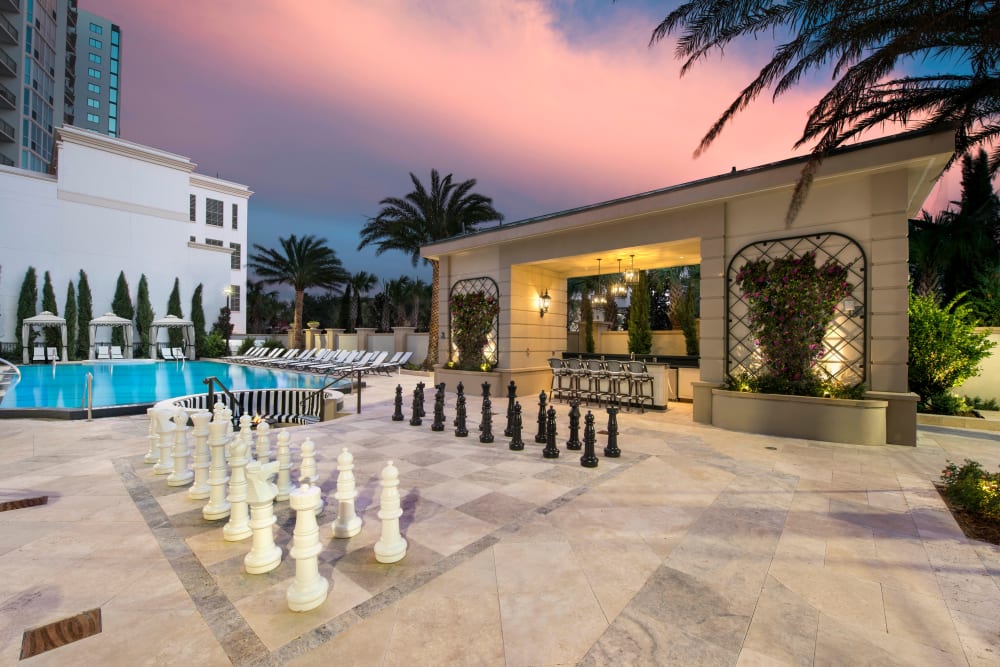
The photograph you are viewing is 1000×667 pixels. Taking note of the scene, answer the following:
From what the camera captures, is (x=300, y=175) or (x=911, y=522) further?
(x=300, y=175)

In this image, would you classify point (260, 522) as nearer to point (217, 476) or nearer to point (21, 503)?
point (217, 476)

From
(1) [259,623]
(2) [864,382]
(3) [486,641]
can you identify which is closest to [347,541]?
(1) [259,623]

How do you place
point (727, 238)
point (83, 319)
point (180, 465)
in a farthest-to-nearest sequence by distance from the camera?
point (83, 319) → point (727, 238) → point (180, 465)

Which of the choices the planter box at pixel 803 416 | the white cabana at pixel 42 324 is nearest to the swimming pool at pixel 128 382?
the white cabana at pixel 42 324

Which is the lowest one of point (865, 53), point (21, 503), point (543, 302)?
point (21, 503)

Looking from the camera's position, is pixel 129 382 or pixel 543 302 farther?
pixel 129 382

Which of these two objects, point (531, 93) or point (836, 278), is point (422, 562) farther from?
point (531, 93)

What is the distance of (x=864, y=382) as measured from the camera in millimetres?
6824

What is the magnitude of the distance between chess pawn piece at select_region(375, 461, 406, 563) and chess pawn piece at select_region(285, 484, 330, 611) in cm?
47

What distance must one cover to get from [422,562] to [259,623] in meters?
0.99

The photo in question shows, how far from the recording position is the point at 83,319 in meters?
23.1

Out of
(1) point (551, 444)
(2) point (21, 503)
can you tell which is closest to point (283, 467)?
(2) point (21, 503)

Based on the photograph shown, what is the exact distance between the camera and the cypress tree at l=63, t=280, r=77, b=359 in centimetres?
2261

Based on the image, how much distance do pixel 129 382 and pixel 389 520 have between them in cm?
1779
